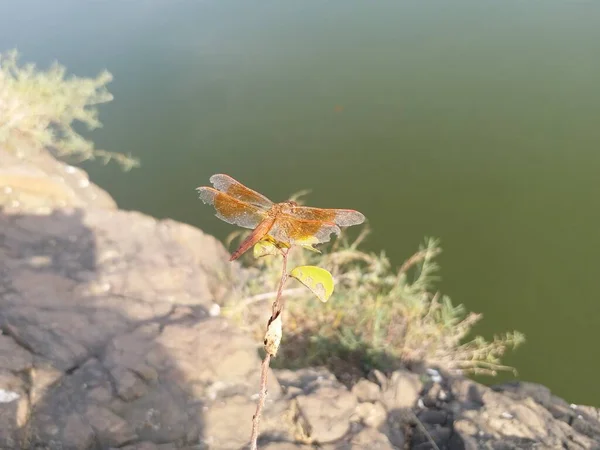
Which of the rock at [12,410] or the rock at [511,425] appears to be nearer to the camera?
the rock at [12,410]

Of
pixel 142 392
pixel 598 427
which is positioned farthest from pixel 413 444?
pixel 142 392

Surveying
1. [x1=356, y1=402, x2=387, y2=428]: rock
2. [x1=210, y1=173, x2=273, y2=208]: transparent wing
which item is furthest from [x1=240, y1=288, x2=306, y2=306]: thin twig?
[x1=210, y1=173, x2=273, y2=208]: transparent wing

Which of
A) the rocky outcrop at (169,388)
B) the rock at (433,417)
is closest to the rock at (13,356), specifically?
the rocky outcrop at (169,388)

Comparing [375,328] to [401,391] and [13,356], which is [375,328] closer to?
[401,391]

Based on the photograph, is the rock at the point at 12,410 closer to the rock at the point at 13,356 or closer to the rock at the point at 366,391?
the rock at the point at 13,356

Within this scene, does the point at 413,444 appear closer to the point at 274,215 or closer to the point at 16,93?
the point at 274,215

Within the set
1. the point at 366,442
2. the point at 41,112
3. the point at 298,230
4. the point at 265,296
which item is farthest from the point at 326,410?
the point at 41,112

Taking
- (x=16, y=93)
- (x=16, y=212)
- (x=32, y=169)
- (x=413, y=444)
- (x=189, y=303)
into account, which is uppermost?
(x=16, y=93)

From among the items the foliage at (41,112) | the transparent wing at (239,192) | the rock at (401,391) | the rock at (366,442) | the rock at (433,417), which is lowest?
the rock at (366,442)

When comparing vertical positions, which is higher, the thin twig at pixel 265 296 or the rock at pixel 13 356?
the thin twig at pixel 265 296
